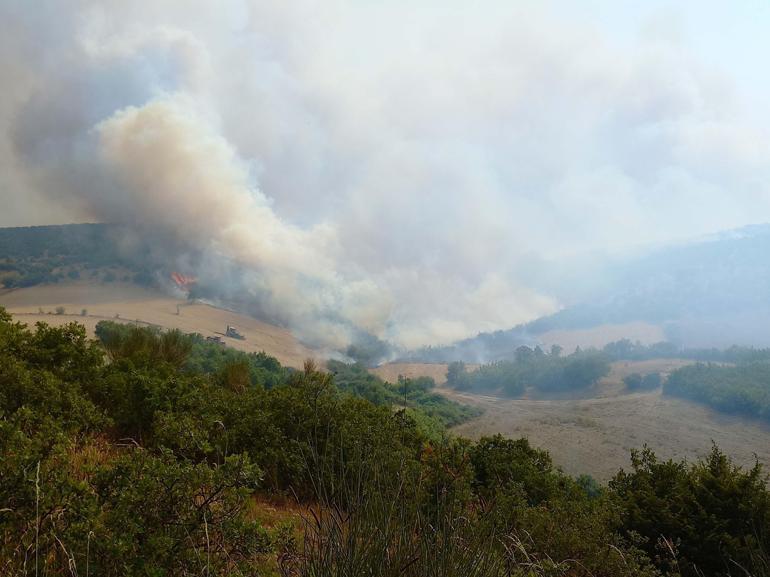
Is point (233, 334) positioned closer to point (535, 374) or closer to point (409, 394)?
point (409, 394)

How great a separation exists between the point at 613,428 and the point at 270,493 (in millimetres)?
40526

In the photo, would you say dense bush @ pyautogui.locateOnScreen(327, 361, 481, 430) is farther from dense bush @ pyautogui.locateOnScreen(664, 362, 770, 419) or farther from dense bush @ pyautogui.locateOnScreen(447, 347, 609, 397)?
dense bush @ pyautogui.locateOnScreen(664, 362, 770, 419)

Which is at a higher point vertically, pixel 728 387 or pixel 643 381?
pixel 728 387

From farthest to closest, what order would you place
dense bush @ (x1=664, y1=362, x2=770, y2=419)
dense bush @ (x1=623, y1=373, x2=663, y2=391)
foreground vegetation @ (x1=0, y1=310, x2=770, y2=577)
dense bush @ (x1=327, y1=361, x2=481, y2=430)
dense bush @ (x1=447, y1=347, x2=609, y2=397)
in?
dense bush @ (x1=447, y1=347, x2=609, y2=397) < dense bush @ (x1=623, y1=373, x2=663, y2=391) < dense bush @ (x1=664, y1=362, x2=770, y2=419) < dense bush @ (x1=327, y1=361, x2=481, y2=430) < foreground vegetation @ (x1=0, y1=310, x2=770, y2=577)

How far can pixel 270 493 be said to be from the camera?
26.0ft

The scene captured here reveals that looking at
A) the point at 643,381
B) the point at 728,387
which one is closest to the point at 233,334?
the point at 643,381

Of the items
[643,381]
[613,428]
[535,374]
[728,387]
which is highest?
[728,387]

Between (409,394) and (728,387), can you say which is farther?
(409,394)

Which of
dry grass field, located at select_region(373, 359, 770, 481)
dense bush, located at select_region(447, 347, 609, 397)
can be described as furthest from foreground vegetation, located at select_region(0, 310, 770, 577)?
dense bush, located at select_region(447, 347, 609, 397)

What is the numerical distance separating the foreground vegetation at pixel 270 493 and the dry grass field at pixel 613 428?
23129mm

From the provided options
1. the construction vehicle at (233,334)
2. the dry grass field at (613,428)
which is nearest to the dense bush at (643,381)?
the dry grass field at (613,428)

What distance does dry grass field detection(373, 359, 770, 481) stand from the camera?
3509 cm

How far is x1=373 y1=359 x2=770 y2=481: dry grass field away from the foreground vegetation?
23.1 meters

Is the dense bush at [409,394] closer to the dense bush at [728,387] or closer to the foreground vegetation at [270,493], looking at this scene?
the dense bush at [728,387]
